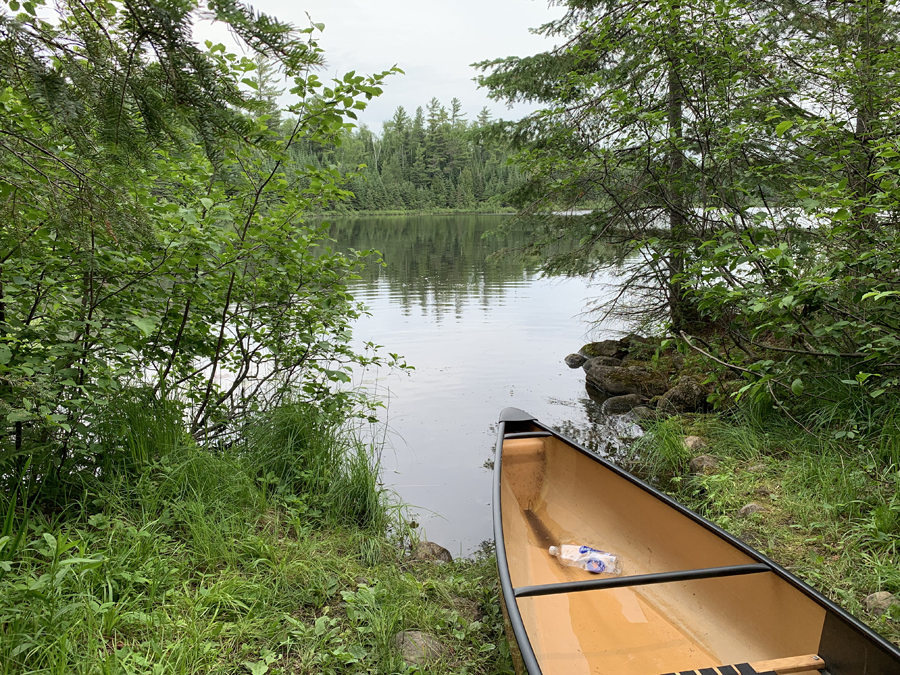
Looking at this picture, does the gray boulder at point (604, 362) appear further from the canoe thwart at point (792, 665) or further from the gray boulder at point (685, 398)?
the canoe thwart at point (792, 665)

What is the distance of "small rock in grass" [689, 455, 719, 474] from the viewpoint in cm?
470

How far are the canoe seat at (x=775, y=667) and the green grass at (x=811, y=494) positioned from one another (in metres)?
0.61

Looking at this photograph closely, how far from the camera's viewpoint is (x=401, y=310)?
13977 mm

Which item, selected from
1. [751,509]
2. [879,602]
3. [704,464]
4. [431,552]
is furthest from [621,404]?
[879,602]

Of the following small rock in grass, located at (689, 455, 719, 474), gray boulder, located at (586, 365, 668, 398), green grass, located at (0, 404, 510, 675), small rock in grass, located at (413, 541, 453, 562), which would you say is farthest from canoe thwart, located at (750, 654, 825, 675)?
gray boulder, located at (586, 365, 668, 398)

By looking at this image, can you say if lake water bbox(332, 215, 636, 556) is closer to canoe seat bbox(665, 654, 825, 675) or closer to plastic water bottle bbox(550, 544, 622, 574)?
plastic water bottle bbox(550, 544, 622, 574)

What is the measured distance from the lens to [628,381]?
824 cm

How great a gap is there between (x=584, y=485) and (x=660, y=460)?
1523 mm

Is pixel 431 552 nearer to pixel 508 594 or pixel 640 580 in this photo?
pixel 508 594

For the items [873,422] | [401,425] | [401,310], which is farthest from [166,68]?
[401,310]

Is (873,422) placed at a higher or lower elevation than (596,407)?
higher

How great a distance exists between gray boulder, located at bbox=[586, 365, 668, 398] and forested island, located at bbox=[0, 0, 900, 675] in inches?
81.3

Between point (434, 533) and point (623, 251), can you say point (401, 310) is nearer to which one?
point (623, 251)

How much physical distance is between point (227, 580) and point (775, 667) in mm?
2513
